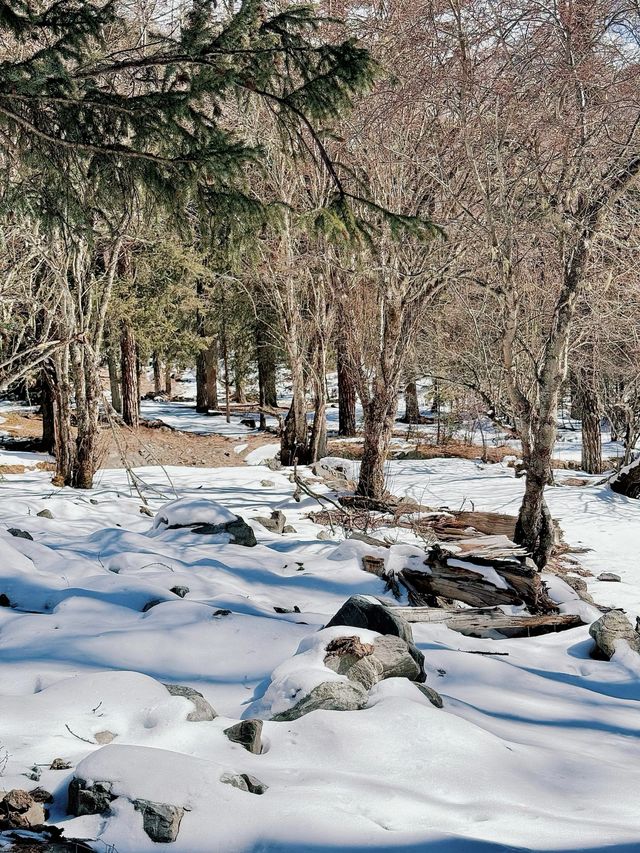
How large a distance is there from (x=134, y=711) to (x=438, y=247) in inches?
335

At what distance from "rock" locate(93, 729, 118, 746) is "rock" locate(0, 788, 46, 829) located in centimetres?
55

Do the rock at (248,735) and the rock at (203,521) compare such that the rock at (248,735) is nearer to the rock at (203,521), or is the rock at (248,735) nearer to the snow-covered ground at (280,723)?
the snow-covered ground at (280,723)

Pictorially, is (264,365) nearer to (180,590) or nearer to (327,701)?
(180,590)

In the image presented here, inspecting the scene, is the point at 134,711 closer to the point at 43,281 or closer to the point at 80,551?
the point at 80,551

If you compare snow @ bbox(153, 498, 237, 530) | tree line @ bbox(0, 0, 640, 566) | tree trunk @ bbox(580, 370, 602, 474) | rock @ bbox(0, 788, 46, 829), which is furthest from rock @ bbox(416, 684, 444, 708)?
tree trunk @ bbox(580, 370, 602, 474)

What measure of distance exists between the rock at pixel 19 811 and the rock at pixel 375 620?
2185mm

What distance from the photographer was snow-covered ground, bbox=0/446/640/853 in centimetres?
254

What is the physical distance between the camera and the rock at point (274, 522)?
9672mm

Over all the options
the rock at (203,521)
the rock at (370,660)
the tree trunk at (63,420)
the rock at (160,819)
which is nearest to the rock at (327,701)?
the rock at (370,660)

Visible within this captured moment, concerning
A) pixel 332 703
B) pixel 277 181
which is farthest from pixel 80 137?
pixel 277 181

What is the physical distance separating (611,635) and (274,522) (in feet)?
16.9

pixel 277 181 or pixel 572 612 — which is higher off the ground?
pixel 277 181

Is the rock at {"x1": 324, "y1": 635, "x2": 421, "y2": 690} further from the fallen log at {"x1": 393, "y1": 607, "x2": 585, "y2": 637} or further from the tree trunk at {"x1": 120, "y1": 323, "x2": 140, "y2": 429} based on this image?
the tree trunk at {"x1": 120, "y1": 323, "x2": 140, "y2": 429}

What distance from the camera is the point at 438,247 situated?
10.5 metres
